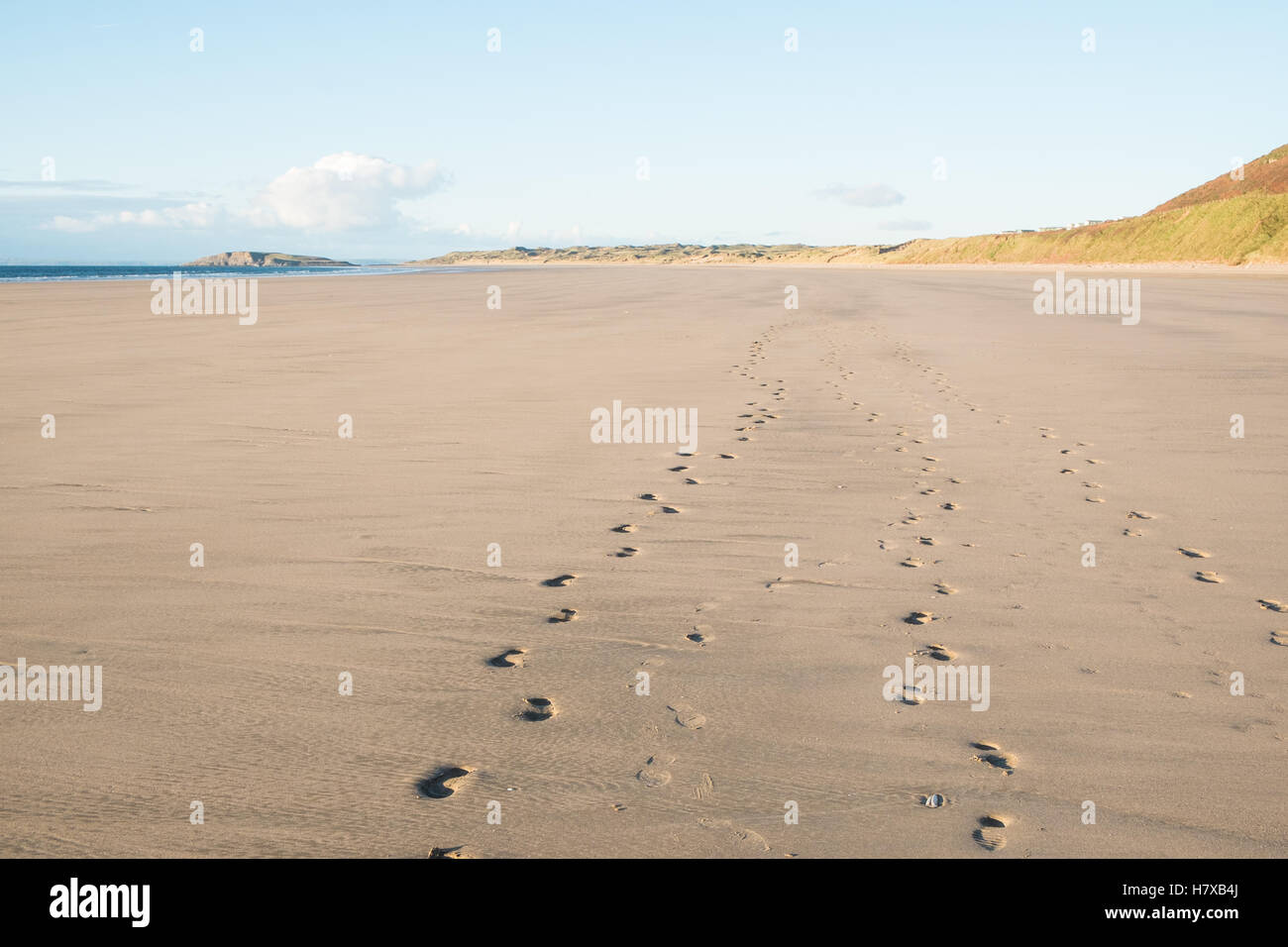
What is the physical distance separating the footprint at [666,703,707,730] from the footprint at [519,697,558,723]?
0.43 meters

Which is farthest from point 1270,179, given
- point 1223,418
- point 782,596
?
point 782,596

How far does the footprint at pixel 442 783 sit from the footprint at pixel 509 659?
0.78m

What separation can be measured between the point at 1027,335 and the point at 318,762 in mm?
15972

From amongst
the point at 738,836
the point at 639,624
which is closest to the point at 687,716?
the point at 738,836

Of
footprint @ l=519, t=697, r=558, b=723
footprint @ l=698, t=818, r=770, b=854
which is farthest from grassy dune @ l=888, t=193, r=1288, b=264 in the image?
footprint @ l=698, t=818, r=770, b=854

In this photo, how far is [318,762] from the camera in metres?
3.22

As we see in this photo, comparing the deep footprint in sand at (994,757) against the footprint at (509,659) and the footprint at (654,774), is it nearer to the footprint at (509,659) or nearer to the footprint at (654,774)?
the footprint at (654,774)

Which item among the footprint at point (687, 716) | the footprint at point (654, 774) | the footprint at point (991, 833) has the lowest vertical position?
the footprint at point (991, 833)

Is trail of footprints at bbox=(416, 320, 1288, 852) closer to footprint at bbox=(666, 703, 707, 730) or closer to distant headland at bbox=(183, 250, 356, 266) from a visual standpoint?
footprint at bbox=(666, 703, 707, 730)

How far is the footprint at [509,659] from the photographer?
3.97m

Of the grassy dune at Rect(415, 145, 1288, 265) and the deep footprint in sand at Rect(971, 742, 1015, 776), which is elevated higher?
the grassy dune at Rect(415, 145, 1288, 265)

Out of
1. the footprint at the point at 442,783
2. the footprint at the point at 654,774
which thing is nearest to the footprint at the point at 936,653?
the footprint at the point at 654,774

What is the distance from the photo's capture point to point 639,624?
173 inches

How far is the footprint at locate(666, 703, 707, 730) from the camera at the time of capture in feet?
11.5
